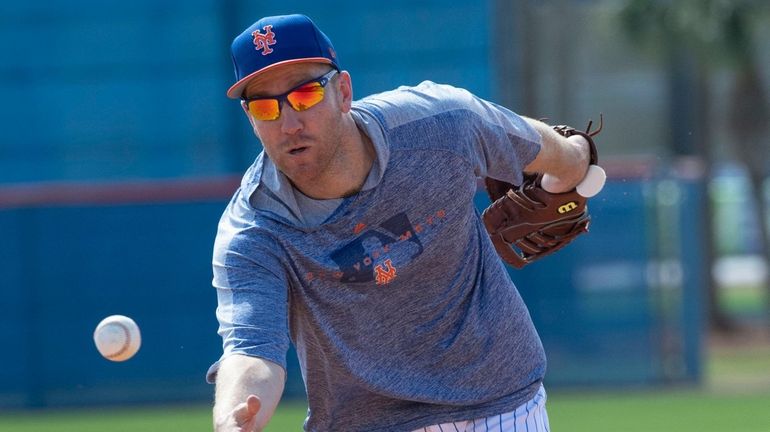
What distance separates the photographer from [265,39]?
3.96 m

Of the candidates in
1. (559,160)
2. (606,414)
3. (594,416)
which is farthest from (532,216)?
(606,414)

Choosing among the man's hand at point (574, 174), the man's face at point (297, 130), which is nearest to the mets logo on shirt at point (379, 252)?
the man's face at point (297, 130)

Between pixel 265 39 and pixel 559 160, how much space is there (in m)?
1.31

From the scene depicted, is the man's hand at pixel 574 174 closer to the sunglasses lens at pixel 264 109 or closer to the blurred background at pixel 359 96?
the sunglasses lens at pixel 264 109

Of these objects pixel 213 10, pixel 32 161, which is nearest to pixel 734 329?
pixel 213 10

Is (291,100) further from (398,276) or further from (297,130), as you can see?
(398,276)

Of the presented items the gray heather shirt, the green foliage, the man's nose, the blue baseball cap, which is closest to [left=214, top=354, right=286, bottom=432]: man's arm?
the gray heather shirt

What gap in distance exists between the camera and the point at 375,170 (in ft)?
13.6

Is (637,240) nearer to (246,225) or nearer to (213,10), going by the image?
(213,10)

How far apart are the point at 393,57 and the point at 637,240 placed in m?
4.48

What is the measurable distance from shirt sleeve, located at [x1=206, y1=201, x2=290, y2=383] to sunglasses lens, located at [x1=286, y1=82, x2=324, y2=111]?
40cm

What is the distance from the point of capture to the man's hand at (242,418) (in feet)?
11.4

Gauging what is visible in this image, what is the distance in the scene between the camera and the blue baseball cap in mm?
3945

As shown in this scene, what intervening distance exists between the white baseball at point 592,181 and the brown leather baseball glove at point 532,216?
0.06 m
